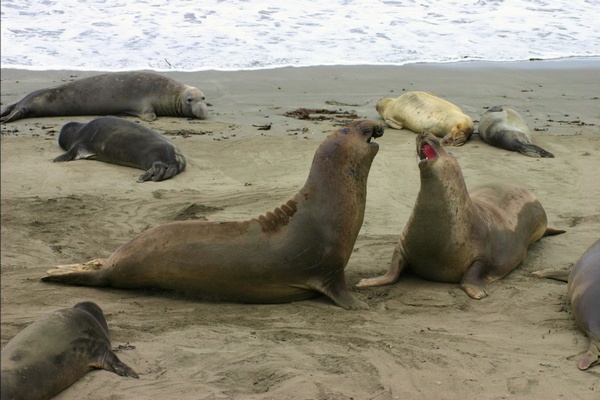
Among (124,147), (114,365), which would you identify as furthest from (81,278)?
(124,147)

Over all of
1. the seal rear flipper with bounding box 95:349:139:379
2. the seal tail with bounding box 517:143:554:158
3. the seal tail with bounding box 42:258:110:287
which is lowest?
the seal tail with bounding box 42:258:110:287

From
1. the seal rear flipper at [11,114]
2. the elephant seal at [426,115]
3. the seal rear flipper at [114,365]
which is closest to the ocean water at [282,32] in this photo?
the seal rear flipper at [11,114]

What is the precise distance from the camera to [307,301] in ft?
16.8

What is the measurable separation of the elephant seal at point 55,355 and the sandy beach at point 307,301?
7 centimetres

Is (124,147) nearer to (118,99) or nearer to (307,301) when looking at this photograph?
(118,99)

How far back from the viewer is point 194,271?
16.4 feet

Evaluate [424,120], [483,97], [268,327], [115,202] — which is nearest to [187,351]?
[268,327]

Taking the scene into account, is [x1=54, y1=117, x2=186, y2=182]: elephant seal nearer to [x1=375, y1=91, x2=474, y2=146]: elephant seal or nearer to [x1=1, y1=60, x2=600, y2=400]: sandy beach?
[x1=1, y1=60, x2=600, y2=400]: sandy beach

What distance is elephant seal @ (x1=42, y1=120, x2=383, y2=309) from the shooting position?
16.5ft

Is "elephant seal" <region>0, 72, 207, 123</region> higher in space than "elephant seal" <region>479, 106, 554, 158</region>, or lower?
lower

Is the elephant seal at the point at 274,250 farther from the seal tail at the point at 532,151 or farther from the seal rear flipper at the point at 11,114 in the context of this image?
the seal rear flipper at the point at 11,114

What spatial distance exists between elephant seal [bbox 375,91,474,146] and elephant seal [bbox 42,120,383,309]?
4747 millimetres

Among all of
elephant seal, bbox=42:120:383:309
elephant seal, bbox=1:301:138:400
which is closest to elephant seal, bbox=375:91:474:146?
elephant seal, bbox=42:120:383:309

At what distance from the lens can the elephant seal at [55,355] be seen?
11.3 ft
